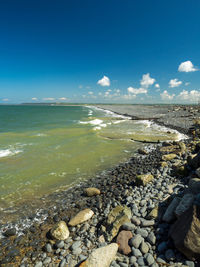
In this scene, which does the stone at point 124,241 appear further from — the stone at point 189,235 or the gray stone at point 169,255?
the stone at point 189,235

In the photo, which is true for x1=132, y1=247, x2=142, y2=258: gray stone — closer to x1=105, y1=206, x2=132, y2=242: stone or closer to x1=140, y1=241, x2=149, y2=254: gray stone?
x1=140, y1=241, x2=149, y2=254: gray stone

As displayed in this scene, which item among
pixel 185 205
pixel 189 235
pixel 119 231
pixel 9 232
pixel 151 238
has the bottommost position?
pixel 9 232

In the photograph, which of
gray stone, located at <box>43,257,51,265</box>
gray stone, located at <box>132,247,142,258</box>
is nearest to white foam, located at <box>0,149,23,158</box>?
gray stone, located at <box>43,257,51,265</box>

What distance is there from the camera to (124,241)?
166 inches

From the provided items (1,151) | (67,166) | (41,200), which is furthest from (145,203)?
(1,151)

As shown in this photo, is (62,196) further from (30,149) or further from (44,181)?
(30,149)

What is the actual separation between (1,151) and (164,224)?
53.2 feet

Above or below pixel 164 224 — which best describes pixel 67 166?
below

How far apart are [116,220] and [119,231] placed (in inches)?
13.6

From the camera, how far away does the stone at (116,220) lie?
4645mm

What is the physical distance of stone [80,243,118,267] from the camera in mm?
3695

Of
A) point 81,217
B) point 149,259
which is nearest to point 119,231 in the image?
point 149,259

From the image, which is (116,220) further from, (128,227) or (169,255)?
(169,255)

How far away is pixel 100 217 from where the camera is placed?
228 inches
